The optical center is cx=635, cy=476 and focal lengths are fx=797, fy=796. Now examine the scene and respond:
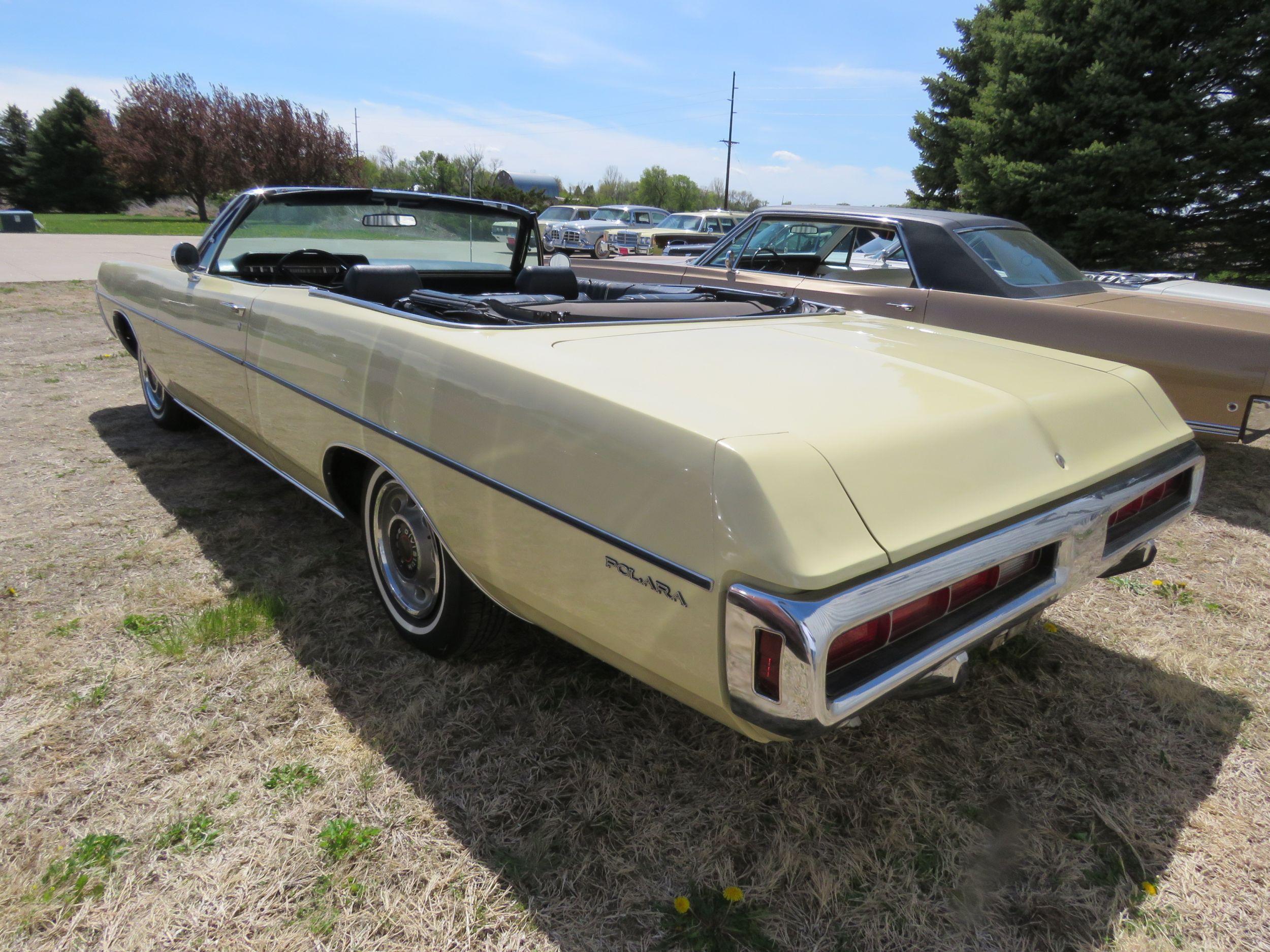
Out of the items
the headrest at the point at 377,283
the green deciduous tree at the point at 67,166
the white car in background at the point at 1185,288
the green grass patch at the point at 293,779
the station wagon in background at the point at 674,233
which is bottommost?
the green grass patch at the point at 293,779

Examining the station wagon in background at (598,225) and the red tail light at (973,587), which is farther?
the station wagon in background at (598,225)

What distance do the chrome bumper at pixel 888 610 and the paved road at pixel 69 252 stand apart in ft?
33.7

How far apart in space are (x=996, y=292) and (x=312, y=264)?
356 cm

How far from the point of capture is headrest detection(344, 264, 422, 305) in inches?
101

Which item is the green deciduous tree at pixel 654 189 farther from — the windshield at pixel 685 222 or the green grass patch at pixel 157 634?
the green grass patch at pixel 157 634

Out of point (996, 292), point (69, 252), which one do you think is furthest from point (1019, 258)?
point (69, 252)

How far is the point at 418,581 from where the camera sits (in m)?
2.52

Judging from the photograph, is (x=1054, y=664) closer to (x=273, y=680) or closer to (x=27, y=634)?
(x=273, y=680)

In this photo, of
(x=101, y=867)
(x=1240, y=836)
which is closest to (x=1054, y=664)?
(x=1240, y=836)

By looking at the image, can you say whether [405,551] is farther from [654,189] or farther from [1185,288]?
[654,189]

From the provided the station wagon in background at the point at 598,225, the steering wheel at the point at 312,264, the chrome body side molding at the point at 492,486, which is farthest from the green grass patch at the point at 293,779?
the station wagon in background at the point at 598,225

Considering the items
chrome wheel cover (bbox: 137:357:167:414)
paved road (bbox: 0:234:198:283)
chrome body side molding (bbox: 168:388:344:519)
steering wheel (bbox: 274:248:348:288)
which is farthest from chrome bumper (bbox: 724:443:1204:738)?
paved road (bbox: 0:234:198:283)

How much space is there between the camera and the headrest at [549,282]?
328cm

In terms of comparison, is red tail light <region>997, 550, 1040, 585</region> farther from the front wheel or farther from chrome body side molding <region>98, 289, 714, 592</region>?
the front wheel
